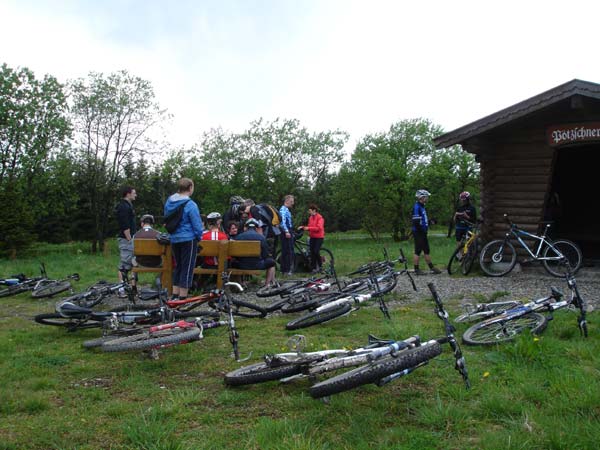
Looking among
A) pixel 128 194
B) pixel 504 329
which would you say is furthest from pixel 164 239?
pixel 504 329

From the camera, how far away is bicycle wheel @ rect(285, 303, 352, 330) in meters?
6.45

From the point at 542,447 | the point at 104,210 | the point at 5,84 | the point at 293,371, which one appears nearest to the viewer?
the point at 542,447

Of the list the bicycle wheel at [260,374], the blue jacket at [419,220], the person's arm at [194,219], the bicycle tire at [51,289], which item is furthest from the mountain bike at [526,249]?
the bicycle tire at [51,289]

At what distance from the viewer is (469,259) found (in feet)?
38.4

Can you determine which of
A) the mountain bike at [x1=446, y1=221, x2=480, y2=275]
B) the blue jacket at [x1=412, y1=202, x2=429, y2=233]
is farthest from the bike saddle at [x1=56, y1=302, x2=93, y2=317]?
the mountain bike at [x1=446, y1=221, x2=480, y2=275]

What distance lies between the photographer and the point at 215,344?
597cm

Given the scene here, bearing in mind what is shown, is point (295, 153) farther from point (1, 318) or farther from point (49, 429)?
point (49, 429)

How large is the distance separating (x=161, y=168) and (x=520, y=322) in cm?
3226

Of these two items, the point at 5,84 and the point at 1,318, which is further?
the point at 5,84

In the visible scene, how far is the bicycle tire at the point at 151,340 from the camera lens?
4930mm

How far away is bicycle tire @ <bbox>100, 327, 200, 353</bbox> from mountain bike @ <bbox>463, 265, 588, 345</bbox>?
272 centimetres

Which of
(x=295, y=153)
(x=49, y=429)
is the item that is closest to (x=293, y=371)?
(x=49, y=429)

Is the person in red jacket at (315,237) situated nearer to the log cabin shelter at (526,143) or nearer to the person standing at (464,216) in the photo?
the log cabin shelter at (526,143)

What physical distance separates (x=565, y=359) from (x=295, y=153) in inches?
1377
